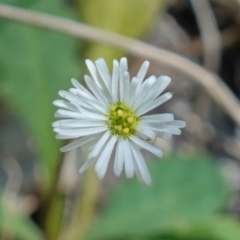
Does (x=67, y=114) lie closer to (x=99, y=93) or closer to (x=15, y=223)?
(x=99, y=93)

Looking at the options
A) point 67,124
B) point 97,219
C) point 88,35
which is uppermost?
point 88,35

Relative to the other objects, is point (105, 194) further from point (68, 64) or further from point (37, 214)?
point (68, 64)

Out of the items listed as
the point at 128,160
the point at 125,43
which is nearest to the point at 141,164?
the point at 128,160

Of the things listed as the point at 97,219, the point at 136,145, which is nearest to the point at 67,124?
the point at 136,145

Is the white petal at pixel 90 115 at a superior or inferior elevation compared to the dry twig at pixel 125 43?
inferior

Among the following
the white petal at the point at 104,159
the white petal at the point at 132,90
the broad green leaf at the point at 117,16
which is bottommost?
the white petal at the point at 104,159

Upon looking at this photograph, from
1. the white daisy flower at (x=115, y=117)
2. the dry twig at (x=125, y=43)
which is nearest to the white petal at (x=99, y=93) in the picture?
the white daisy flower at (x=115, y=117)

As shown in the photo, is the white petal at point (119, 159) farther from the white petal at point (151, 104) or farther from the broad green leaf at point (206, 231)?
the broad green leaf at point (206, 231)
